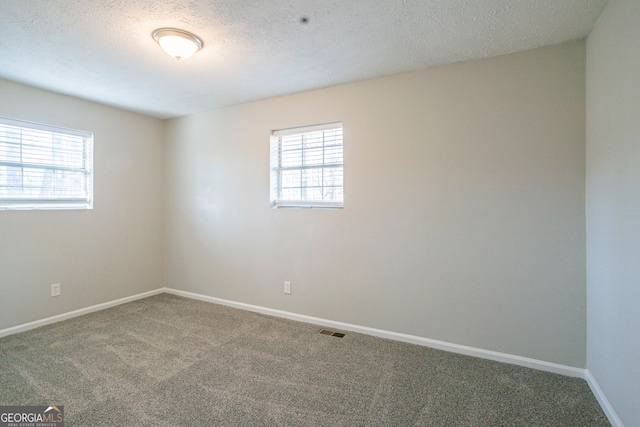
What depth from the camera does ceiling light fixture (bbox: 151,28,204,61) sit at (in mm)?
2092

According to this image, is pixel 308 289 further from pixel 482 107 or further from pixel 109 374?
pixel 482 107

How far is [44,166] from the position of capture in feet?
10.8

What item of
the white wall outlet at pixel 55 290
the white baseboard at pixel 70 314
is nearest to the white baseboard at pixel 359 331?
the white baseboard at pixel 70 314

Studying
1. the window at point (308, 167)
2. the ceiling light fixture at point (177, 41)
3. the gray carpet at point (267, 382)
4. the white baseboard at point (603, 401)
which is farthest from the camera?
the window at point (308, 167)

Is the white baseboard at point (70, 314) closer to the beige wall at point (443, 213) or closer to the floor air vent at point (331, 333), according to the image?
the beige wall at point (443, 213)

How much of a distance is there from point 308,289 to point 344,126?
1.77 metres

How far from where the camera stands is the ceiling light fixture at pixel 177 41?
209 centimetres

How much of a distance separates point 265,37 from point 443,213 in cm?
200

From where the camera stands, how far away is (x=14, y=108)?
2998 millimetres

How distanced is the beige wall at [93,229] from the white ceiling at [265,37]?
42cm

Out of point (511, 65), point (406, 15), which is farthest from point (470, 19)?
point (511, 65)

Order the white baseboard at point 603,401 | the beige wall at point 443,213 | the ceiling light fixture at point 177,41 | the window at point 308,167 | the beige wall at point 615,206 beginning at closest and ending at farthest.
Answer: the beige wall at point 615,206 < the white baseboard at point 603,401 < the ceiling light fixture at point 177,41 < the beige wall at point 443,213 < the window at point 308,167

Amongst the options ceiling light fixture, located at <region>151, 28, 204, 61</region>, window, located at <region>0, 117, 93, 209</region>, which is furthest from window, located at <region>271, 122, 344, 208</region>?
window, located at <region>0, 117, 93, 209</region>

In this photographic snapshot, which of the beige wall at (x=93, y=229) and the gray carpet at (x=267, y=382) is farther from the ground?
the beige wall at (x=93, y=229)
